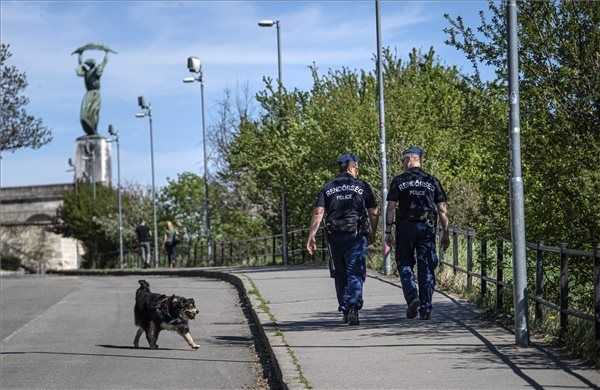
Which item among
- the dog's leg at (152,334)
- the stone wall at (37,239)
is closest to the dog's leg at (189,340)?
the dog's leg at (152,334)

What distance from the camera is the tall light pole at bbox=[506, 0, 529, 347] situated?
420 inches

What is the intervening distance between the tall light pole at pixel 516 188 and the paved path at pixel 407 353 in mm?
330

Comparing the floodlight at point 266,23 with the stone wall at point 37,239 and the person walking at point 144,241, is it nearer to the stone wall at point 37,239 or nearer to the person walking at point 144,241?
the person walking at point 144,241

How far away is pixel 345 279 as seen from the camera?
13.4 metres

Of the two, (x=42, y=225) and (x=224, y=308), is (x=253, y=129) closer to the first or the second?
(x=224, y=308)

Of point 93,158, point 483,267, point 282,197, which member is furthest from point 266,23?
point 93,158

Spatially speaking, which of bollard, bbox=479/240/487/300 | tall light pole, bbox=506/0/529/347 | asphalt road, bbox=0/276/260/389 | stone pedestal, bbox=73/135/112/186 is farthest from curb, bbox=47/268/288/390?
stone pedestal, bbox=73/135/112/186

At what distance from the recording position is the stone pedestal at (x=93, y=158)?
94.7 meters

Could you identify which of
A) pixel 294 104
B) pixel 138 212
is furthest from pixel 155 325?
pixel 138 212

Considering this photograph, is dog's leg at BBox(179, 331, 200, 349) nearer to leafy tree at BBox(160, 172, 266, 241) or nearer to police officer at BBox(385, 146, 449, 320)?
police officer at BBox(385, 146, 449, 320)

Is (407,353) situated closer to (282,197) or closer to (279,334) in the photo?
(279,334)

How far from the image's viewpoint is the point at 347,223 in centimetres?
1326

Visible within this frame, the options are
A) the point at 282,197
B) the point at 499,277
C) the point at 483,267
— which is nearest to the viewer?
the point at 499,277

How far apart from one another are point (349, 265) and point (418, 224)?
2.78ft
